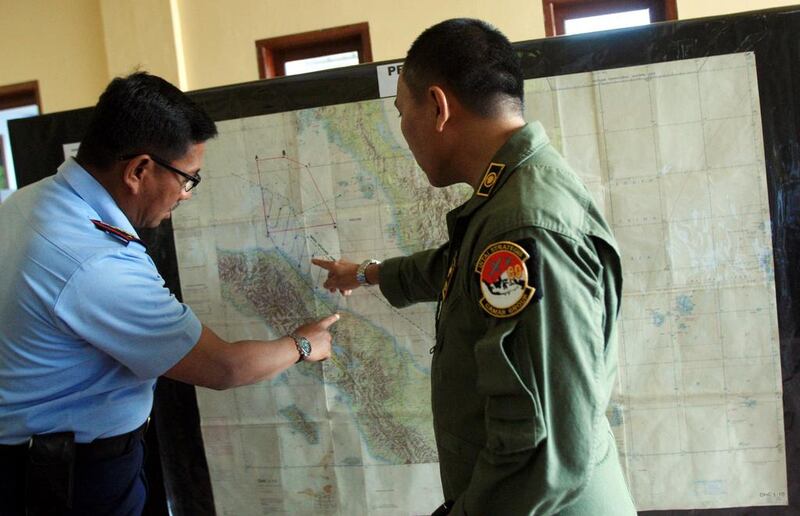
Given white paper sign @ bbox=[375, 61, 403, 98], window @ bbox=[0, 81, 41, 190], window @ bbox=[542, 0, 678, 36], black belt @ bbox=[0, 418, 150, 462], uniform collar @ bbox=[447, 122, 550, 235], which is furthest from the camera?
window @ bbox=[0, 81, 41, 190]

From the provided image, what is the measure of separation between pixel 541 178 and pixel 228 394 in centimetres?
108

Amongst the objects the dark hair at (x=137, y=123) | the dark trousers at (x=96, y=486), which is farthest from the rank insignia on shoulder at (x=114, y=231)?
the dark trousers at (x=96, y=486)

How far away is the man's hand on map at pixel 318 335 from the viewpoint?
1.25 m

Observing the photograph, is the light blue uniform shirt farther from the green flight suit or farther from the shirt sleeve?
the green flight suit

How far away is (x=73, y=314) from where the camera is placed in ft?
3.18

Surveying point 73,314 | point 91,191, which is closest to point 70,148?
point 91,191

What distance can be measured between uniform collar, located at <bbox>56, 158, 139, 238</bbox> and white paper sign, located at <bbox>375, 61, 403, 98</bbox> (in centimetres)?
66

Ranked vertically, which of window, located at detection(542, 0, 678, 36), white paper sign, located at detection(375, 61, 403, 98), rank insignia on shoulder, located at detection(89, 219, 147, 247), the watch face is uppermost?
window, located at detection(542, 0, 678, 36)

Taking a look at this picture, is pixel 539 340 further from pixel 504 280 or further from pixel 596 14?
pixel 596 14

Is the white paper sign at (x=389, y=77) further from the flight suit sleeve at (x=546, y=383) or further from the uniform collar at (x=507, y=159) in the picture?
the flight suit sleeve at (x=546, y=383)

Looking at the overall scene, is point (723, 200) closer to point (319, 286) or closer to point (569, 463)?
point (569, 463)

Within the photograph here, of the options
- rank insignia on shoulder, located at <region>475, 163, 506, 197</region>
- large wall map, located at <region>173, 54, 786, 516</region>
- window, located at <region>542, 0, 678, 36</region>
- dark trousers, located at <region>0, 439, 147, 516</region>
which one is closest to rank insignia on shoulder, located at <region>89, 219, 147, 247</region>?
large wall map, located at <region>173, 54, 786, 516</region>

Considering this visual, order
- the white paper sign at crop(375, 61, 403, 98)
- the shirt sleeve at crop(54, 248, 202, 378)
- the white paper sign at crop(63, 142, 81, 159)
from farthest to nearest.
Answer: the white paper sign at crop(63, 142, 81, 159) < the white paper sign at crop(375, 61, 403, 98) < the shirt sleeve at crop(54, 248, 202, 378)

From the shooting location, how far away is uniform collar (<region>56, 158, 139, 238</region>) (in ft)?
3.51
